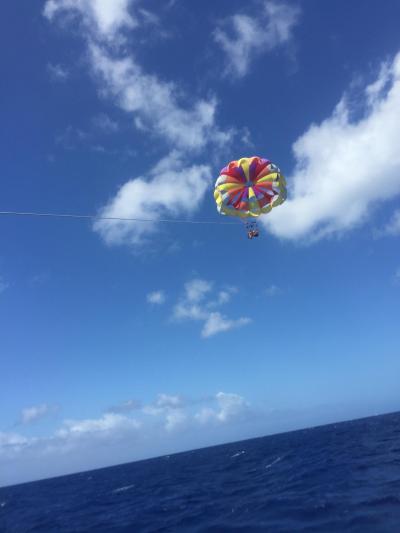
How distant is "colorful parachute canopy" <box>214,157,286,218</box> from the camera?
21234mm

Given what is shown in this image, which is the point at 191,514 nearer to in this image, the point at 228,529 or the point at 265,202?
the point at 228,529

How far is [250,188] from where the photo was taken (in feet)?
71.0

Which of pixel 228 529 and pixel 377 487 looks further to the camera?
pixel 377 487

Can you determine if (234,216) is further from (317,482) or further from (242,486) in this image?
(242,486)

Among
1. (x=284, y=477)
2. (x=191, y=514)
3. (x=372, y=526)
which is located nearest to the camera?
(x=372, y=526)

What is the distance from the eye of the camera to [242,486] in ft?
109

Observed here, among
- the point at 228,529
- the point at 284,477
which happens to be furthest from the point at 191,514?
the point at 284,477

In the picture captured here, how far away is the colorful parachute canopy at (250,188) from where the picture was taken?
21.2 metres

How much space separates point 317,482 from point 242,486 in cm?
854

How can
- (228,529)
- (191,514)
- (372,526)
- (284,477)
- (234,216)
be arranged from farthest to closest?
(284,477) < (191,514) < (234,216) < (228,529) < (372,526)

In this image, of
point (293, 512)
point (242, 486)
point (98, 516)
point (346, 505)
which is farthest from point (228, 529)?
point (98, 516)

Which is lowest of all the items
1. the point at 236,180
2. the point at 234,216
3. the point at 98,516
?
the point at 98,516

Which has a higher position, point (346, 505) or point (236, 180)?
point (236, 180)

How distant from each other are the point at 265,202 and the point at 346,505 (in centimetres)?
1646
